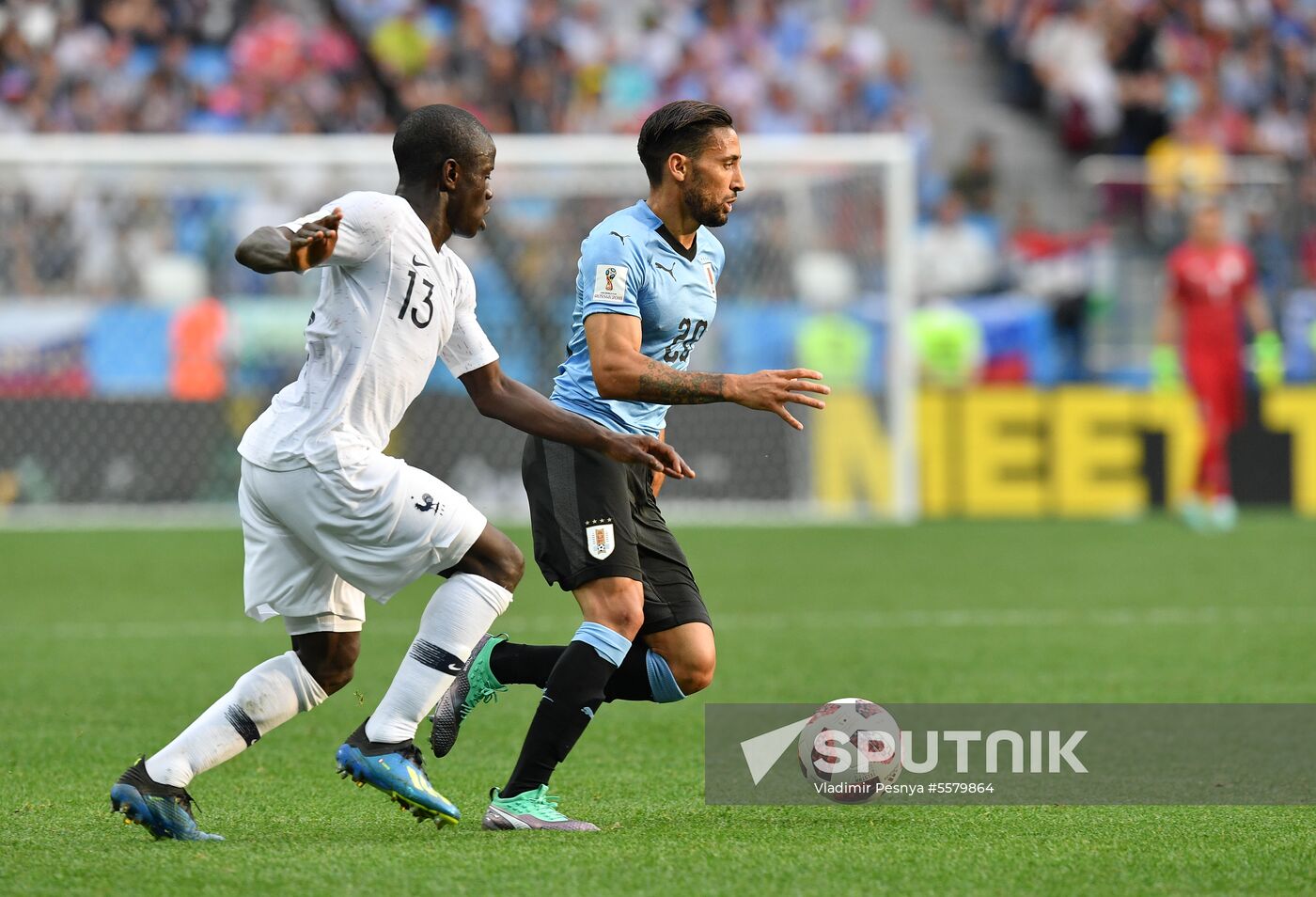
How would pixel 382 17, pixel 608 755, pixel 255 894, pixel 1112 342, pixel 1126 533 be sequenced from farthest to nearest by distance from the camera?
pixel 382 17, pixel 1112 342, pixel 1126 533, pixel 608 755, pixel 255 894

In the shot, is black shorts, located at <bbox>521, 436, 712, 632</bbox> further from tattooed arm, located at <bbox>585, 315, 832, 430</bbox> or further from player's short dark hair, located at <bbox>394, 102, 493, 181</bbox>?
player's short dark hair, located at <bbox>394, 102, 493, 181</bbox>

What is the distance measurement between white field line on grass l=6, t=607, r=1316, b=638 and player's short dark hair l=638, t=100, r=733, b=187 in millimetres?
5069

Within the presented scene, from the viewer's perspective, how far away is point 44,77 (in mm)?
20016

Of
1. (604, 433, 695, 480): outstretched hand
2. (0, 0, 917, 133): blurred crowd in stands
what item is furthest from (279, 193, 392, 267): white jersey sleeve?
(0, 0, 917, 133): blurred crowd in stands

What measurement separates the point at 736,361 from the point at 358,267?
40.0ft

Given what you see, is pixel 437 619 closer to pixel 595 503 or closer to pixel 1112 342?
pixel 595 503

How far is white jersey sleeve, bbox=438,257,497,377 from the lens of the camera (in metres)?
5.14

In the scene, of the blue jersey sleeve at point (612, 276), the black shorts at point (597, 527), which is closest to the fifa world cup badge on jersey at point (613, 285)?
the blue jersey sleeve at point (612, 276)

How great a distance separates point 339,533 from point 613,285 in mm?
1052

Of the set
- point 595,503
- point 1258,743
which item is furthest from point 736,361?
point 595,503

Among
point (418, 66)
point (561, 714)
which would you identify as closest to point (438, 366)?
point (418, 66)

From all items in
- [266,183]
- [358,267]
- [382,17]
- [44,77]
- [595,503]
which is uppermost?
[382,17]

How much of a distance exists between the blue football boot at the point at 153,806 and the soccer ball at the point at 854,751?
177 cm

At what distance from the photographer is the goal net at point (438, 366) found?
53.7 ft
